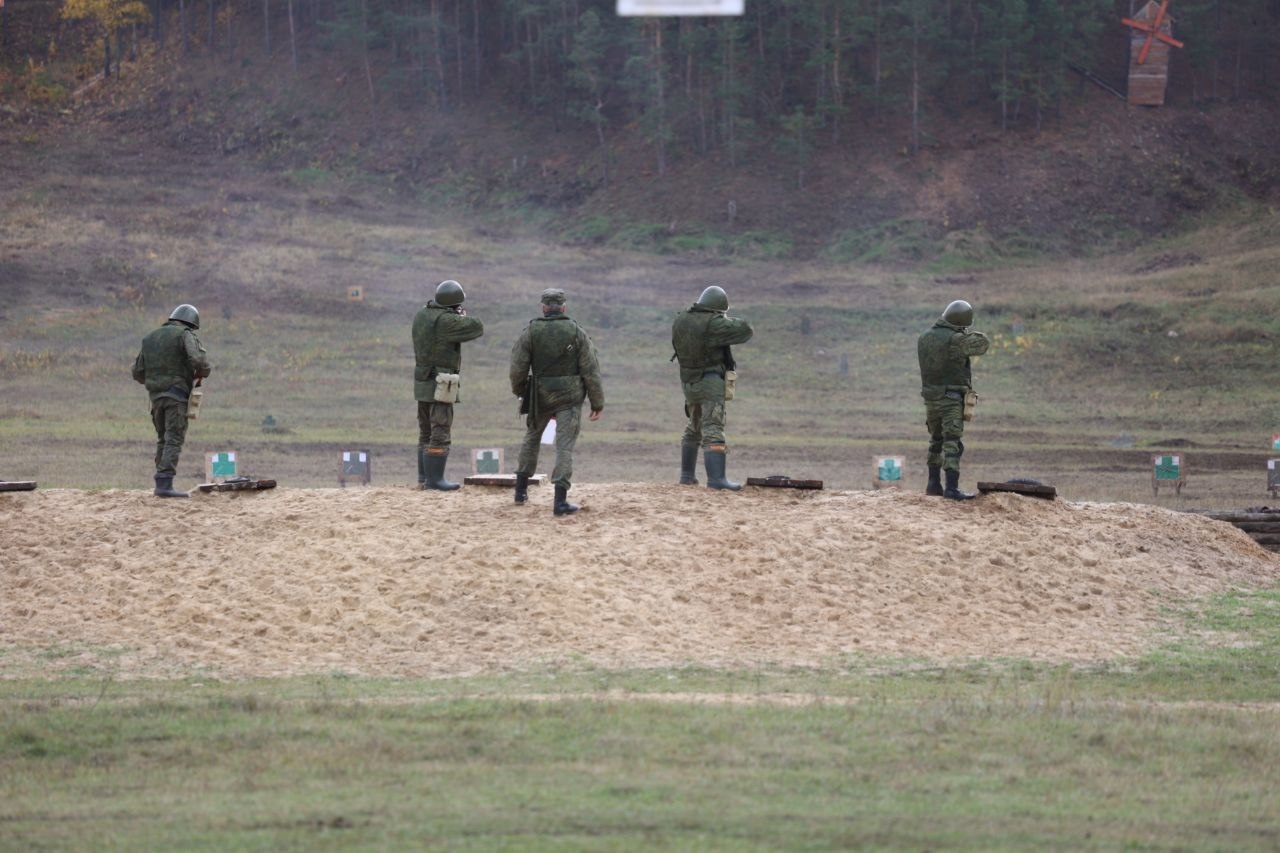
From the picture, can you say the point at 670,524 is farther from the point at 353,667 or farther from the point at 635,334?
the point at 635,334

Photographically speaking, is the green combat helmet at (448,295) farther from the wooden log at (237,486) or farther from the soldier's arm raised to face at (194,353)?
the wooden log at (237,486)

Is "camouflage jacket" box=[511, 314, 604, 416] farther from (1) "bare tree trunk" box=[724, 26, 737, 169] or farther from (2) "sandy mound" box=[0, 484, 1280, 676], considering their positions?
(1) "bare tree trunk" box=[724, 26, 737, 169]

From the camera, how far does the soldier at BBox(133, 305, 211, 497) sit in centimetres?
1753

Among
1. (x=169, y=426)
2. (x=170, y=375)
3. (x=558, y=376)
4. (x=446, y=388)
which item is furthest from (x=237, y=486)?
(x=558, y=376)

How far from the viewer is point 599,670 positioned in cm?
1265

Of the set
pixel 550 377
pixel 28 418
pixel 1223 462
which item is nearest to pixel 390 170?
pixel 28 418

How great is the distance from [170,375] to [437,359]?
2847 millimetres

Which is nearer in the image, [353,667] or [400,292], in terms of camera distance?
[353,667]

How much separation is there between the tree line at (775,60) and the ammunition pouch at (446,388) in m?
51.4

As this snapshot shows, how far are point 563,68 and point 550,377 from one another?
61.9 metres

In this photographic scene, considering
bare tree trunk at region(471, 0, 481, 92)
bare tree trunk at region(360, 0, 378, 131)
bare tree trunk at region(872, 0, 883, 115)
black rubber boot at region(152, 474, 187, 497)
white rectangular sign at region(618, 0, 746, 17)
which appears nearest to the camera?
white rectangular sign at region(618, 0, 746, 17)

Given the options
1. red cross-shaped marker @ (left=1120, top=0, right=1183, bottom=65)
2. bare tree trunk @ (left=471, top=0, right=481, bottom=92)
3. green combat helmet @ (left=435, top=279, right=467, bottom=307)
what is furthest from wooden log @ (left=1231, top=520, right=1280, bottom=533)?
bare tree trunk @ (left=471, top=0, right=481, bottom=92)

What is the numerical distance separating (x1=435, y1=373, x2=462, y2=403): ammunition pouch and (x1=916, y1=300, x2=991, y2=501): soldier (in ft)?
15.9

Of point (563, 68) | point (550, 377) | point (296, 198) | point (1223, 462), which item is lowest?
point (1223, 462)
